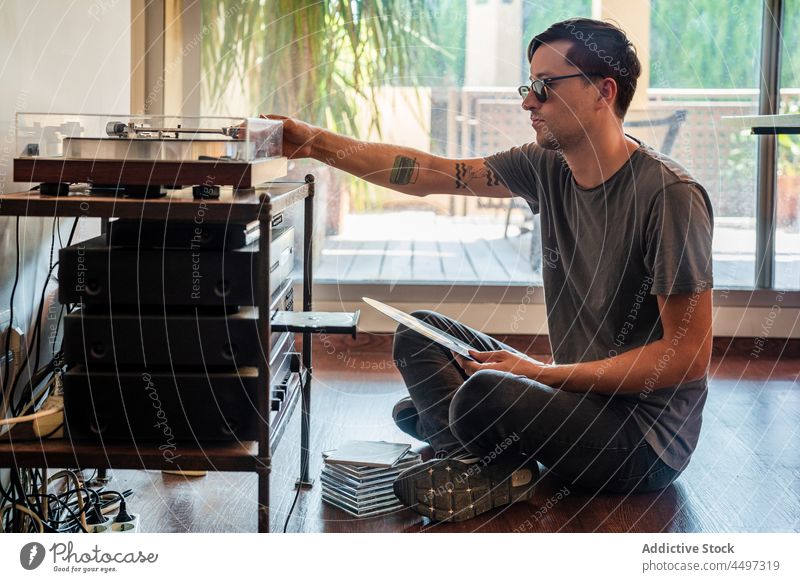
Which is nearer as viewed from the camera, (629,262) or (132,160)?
(132,160)

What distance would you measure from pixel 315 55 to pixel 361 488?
79.3 inches

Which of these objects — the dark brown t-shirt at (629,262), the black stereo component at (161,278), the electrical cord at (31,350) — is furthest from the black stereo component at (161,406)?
the dark brown t-shirt at (629,262)

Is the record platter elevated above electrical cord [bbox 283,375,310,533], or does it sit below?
above

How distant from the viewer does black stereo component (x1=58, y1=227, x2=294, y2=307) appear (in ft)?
5.17

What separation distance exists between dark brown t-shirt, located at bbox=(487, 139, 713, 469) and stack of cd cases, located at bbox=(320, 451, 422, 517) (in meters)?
0.49

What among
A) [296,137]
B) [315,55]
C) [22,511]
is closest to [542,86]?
[296,137]

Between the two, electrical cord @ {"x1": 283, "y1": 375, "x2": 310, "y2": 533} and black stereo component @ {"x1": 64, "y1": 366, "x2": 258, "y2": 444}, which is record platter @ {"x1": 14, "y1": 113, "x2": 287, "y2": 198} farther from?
electrical cord @ {"x1": 283, "y1": 375, "x2": 310, "y2": 533}

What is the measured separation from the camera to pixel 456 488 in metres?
2.04

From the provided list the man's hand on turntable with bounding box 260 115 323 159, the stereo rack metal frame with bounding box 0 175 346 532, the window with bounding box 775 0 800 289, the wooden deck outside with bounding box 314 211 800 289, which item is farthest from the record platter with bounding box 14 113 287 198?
the window with bounding box 775 0 800 289

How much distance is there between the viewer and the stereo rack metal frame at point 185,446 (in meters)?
1.51

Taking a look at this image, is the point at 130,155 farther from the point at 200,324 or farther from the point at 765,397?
the point at 765,397

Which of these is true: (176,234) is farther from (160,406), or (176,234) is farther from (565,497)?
(565,497)

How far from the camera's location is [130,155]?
5.27 ft
